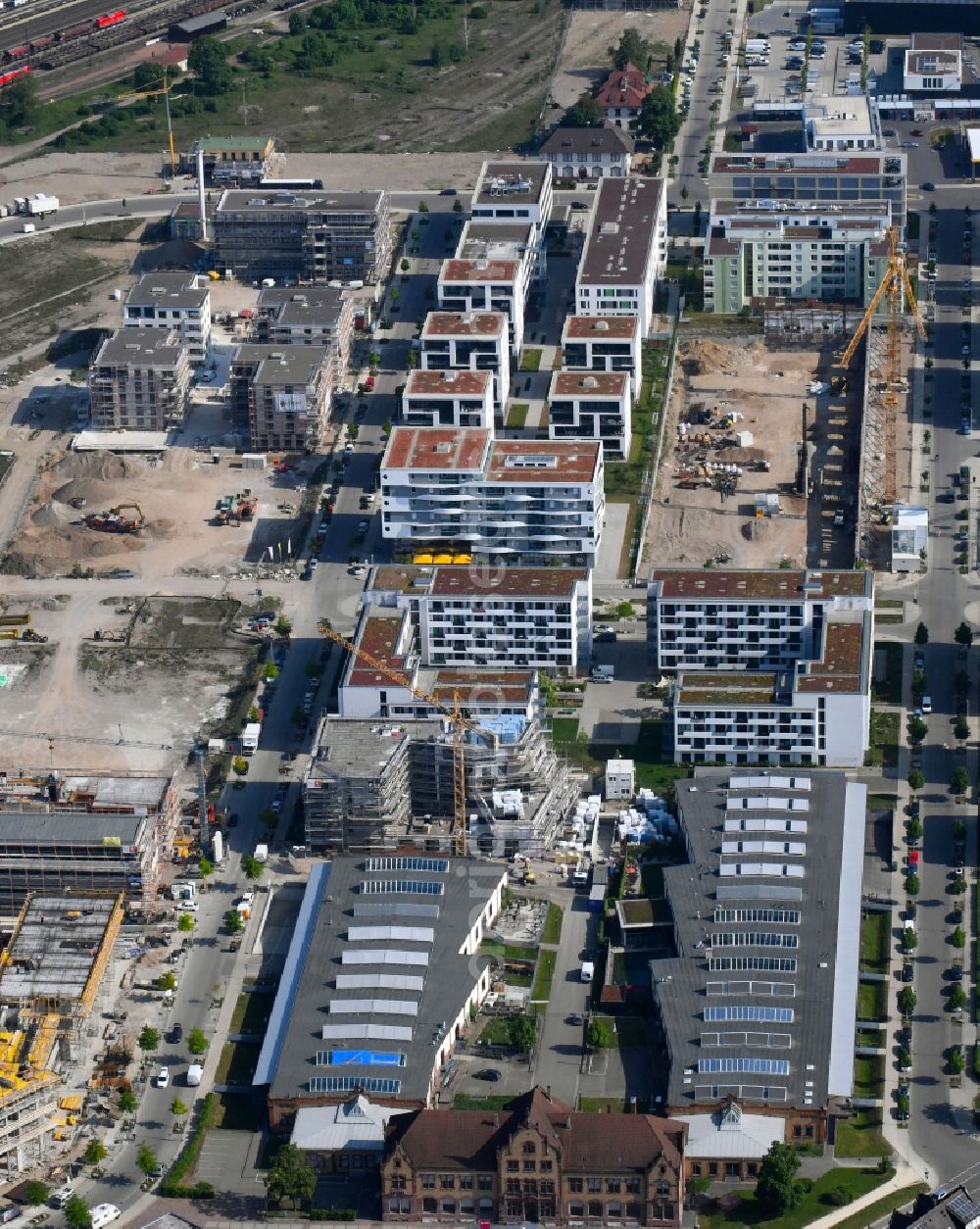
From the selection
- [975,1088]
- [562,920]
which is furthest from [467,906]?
[975,1088]

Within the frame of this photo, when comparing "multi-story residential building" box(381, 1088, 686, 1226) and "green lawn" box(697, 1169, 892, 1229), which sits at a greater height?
"multi-story residential building" box(381, 1088, 686, 1226)

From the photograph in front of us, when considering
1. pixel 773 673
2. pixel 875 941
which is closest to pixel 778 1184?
pixel 875 941

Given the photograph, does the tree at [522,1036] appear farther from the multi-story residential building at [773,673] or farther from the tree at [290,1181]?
the multi-story residential building at [773,673]

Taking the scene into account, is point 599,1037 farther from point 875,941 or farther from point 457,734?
point 457,734

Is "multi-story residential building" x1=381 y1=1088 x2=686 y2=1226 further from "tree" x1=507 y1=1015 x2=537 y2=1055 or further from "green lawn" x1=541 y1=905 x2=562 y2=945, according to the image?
"green lawn" x1=541 y1=905 x2=562 y2=945

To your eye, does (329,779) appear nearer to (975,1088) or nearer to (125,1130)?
(125,1130)

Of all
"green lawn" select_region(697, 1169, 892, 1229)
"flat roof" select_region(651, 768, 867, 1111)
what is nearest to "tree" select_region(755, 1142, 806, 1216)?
"green lawn" select_region(697, 1169, 892, 1229)

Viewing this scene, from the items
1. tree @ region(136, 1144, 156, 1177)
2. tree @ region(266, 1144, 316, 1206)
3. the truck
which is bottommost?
the truck
